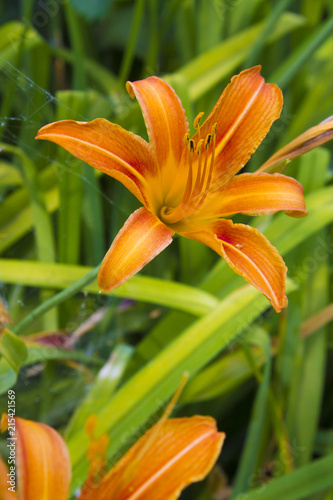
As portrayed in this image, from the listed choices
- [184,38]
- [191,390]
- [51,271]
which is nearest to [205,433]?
[51,271]

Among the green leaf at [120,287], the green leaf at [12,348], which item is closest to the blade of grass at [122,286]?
the green leaf at [120,287]

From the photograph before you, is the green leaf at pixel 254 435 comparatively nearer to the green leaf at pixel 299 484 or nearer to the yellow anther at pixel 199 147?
the green leaf at pixel 299 484

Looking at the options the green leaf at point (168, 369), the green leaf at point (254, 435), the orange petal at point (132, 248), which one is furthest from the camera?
the green leaf at point (254, 435)

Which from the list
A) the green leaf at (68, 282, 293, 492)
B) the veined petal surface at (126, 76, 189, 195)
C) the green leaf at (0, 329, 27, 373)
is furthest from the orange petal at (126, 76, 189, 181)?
the green leaf at (68, 282, 293, 492)

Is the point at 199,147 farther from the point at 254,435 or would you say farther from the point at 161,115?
the point at 254,435

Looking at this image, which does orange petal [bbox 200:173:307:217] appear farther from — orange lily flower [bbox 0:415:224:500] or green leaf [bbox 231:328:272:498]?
green leaf [bbox 231:328:272:498]

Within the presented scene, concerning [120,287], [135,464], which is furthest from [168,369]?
[135,464]
